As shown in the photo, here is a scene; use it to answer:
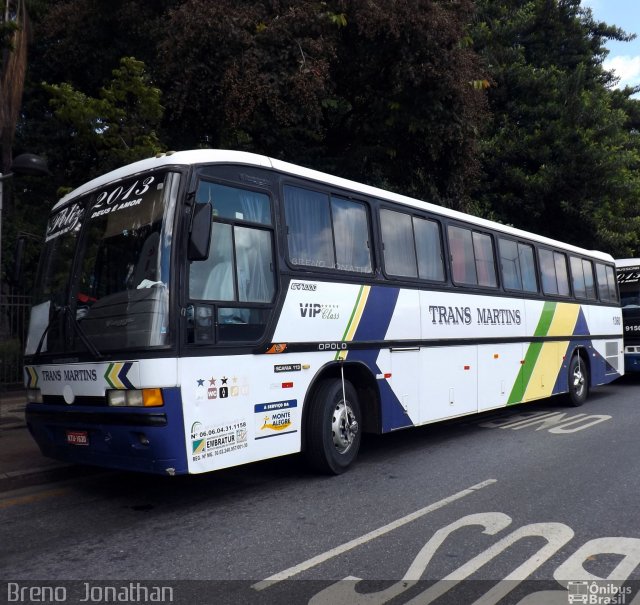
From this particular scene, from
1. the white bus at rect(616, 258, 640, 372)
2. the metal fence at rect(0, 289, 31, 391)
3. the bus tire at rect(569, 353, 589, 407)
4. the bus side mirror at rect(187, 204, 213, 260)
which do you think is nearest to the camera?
the bus side mirror at rect(187, 204, 213, 260)

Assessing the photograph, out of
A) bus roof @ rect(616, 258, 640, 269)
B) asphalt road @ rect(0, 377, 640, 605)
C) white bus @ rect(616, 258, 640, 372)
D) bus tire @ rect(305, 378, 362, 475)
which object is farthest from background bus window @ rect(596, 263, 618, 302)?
bus tire @ rect(305, 378, 362, 475)

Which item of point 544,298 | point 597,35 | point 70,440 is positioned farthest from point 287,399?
point 597,35

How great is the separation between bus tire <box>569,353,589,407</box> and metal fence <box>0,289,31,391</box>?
32.1ft

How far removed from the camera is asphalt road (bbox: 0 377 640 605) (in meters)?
3.95

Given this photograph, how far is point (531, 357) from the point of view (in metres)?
10.7

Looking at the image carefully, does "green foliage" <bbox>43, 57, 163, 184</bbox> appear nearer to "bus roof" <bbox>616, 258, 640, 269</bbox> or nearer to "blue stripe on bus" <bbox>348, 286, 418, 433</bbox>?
"blue stripe on bus" <bbox>348, 286, 418, 433</bbox>

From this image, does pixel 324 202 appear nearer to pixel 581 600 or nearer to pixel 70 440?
pixel 70 440

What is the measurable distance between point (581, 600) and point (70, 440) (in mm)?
4180

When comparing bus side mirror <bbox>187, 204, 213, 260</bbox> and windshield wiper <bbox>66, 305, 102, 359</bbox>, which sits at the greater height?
bus side mirror <bbox>187, 204, 213, 260</bbox>

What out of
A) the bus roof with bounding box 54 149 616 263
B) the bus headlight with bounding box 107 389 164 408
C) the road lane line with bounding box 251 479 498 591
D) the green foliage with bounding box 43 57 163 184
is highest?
the green foliage with bounding box 43 57 163 184

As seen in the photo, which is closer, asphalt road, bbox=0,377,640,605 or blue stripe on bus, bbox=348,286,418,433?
asphalt road, bbox=0,377,640,605

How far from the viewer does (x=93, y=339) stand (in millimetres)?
5531

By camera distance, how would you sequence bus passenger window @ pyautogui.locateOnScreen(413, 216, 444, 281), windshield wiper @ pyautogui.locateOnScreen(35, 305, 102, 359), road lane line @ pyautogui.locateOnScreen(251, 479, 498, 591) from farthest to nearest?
bus passenger window @ pyautogui.locateOnScreen(413, 216, 444, 281) → windshield wiper @ pyautogui.locateOnScreen(35, 305, 102, 359) → road lane line @ pyautogui.locateOnScreen(251, 479, 498, 591)

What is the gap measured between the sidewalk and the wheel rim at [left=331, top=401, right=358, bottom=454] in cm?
275
